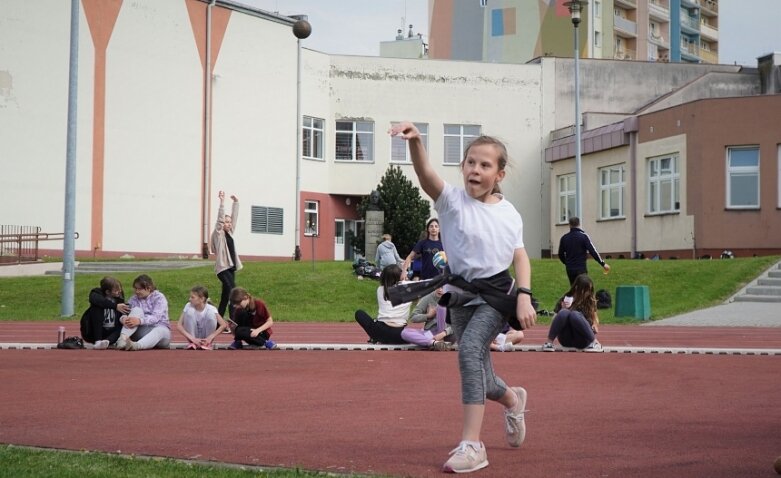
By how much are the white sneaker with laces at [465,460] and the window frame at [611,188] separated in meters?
42.1

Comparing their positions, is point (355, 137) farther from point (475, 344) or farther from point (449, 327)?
point (475, 344)

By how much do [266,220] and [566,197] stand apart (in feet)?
43.1

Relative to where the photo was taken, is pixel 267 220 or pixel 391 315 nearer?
pixel 391 315

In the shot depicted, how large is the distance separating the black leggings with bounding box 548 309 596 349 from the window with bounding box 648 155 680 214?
27967 mm

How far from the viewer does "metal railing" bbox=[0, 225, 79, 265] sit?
3928 cm

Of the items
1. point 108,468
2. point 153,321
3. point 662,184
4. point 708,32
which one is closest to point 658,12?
point 708,32

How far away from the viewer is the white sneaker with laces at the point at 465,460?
6.33m

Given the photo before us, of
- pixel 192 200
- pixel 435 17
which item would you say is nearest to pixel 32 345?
pixel 192 200

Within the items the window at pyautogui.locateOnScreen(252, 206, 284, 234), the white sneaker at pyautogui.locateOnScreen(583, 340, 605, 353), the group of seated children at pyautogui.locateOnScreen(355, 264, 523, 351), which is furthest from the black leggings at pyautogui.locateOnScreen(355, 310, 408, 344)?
the window at pyautogui.locateOnScreen(252, 206, 284, 234)

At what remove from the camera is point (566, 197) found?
5319 centimetres

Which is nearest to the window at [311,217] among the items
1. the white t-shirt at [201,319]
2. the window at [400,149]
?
the window at [400,149]

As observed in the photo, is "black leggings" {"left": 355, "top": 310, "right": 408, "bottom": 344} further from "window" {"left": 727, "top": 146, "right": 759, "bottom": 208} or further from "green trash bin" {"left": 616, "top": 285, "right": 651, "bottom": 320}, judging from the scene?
"window" {"left": 727, "top": 146, "right": 759, "bottom": 208}

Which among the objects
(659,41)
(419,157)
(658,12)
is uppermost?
(658,12)

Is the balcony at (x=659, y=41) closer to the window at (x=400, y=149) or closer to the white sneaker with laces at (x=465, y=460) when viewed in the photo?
the window at (x=400, y=149)
